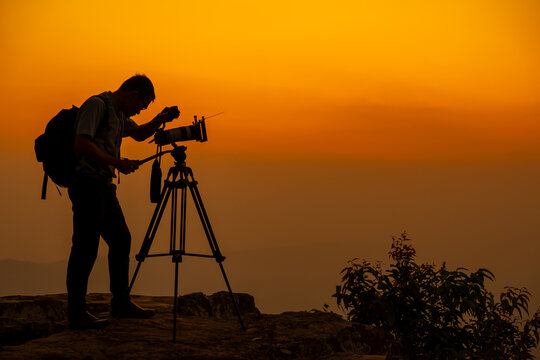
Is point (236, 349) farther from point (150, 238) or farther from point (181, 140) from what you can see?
point (181, 140)

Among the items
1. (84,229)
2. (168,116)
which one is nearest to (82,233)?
(84,229)

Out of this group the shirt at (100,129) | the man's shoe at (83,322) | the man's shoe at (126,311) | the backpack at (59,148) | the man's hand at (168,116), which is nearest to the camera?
the shirt at (100,129)

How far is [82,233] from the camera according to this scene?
252 inches

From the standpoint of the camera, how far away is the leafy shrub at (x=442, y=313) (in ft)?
24.1

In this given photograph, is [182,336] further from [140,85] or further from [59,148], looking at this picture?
[140,85]

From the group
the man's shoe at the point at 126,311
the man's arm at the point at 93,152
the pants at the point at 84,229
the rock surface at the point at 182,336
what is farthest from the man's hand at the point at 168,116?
the rock surface at the point at 182,336

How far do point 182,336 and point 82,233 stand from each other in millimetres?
1558

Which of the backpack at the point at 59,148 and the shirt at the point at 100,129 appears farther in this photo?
the backpack at the point at 59,148

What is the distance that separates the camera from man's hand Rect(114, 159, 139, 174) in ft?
20.5

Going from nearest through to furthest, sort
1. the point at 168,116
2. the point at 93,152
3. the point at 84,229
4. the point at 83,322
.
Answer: the point at 93,152, the point at 84,229, the point at 83,322, the point at 168,116

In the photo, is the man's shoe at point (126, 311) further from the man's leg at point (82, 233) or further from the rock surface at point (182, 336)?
the man's leg at point (82, 233)

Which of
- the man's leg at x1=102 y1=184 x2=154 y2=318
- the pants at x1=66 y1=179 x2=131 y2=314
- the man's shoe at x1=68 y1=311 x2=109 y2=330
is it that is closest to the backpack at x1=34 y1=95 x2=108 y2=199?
the pants at x1=66 y1=179 x2=131 y2=314

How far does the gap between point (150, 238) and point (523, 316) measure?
4520 millimetres

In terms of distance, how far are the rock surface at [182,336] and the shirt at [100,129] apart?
169cm
